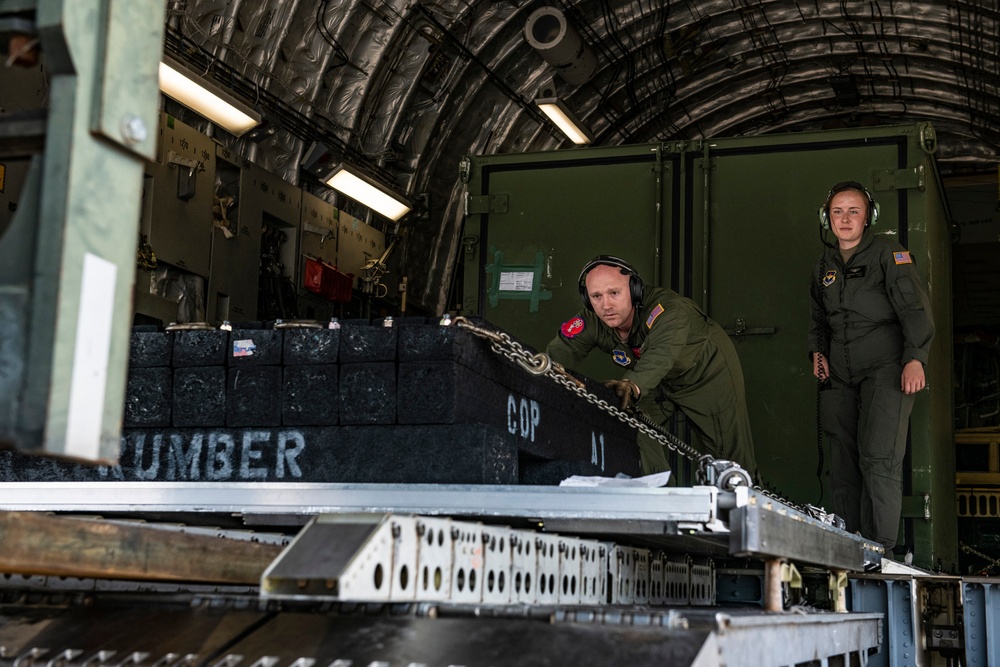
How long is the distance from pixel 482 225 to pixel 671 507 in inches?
225

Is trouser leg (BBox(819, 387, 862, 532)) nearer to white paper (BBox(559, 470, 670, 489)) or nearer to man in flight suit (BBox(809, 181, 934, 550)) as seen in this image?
man in flight suit (BBox(809, 181, 934, 550))

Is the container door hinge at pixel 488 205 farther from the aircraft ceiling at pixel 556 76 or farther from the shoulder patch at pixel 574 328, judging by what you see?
the shoulder patch at pixel 574 328

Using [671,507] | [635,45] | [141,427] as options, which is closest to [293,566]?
[671,507]

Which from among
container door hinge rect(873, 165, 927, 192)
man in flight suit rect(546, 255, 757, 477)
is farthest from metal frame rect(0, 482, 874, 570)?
container door hinge rect(873, 165, 927, 192)

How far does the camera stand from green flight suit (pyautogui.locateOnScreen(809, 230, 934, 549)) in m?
6.35

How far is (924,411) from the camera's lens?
6945 millimetres

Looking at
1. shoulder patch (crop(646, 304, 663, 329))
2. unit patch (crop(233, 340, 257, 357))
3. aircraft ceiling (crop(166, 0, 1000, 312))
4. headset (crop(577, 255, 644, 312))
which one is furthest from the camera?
aircraft ceiling (crop(166, 0, 1000, 312))

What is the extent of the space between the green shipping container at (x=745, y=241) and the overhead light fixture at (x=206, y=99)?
1.60 m

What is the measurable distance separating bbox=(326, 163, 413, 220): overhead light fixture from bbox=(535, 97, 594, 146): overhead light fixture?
146 cm

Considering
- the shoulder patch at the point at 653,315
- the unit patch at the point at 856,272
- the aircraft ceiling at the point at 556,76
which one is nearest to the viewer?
the shoulder patch at the point at 653,315

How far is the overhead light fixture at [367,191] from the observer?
972 cm

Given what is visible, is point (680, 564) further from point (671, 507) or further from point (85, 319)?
point (85, 319)

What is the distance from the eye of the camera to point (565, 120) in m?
10.8

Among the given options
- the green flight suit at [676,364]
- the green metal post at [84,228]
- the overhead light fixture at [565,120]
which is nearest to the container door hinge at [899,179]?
the green flight suit at [676,364]
